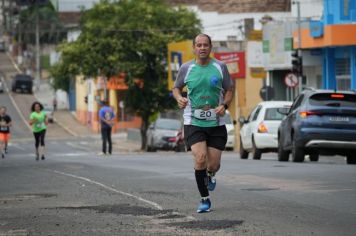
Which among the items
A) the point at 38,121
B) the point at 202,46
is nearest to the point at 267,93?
the point at 38,121

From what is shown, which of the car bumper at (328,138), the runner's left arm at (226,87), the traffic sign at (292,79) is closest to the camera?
the runner's left arm at (226,87)

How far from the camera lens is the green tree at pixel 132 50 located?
5625 cm

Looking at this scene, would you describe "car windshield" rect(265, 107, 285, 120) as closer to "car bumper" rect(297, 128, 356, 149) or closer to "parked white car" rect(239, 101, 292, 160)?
"parked white car" rect(239, 101, 292, 160)

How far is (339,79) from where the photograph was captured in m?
46.8

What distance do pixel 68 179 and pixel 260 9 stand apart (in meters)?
67.1

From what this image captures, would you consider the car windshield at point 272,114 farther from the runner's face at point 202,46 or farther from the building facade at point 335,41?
the runner's face at point 202,46

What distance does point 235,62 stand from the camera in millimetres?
55312

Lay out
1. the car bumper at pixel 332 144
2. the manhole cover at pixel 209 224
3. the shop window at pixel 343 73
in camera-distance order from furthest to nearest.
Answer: the shop window at pixel 343 73 → the car bumper at pixel 332 144 → the manhole cover at pixel 209 224

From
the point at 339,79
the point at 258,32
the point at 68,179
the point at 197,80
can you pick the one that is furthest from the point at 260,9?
the point at 197,80

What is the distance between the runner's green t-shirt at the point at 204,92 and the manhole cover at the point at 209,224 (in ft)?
5.47

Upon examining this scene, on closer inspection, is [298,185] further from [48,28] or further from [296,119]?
[48,28]

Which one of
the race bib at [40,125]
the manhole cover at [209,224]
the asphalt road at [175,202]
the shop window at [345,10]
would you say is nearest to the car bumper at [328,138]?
the asphalt road at [175,202]

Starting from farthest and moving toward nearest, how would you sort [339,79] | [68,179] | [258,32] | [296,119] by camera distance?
[258,32]
[339,79]
[296,119]
[68,179]

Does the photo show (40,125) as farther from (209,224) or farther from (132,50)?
(132,50)
